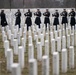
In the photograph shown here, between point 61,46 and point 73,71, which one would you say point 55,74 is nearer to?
point 73,71

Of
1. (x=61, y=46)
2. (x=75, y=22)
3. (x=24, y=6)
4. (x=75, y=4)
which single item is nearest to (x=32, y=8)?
(x=24, y=6)

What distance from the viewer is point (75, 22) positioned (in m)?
18.9

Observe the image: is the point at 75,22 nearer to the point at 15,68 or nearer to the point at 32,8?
the point at 32,8

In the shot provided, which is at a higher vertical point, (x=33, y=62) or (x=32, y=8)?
(x=32, y=8)

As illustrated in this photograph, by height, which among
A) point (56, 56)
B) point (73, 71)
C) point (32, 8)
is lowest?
point (73, 71)

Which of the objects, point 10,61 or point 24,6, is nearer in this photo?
point 10,61

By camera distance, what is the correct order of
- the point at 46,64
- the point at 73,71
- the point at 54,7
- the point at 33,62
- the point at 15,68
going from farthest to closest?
the point at 54,7, the point at 73,71, the point at 46,64, the point at 33,62, the point at 15,68

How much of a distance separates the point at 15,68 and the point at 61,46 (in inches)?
228

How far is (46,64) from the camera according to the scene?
745 cm

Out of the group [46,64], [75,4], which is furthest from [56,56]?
[75,4]

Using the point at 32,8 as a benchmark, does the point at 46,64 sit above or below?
below

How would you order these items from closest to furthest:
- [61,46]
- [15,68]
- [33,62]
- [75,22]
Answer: [15,68] < [33,62] < [61,46] < [75,22]

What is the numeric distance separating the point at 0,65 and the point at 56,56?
1.99m

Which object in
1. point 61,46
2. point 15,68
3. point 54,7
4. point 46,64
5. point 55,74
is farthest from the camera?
point 54,7
